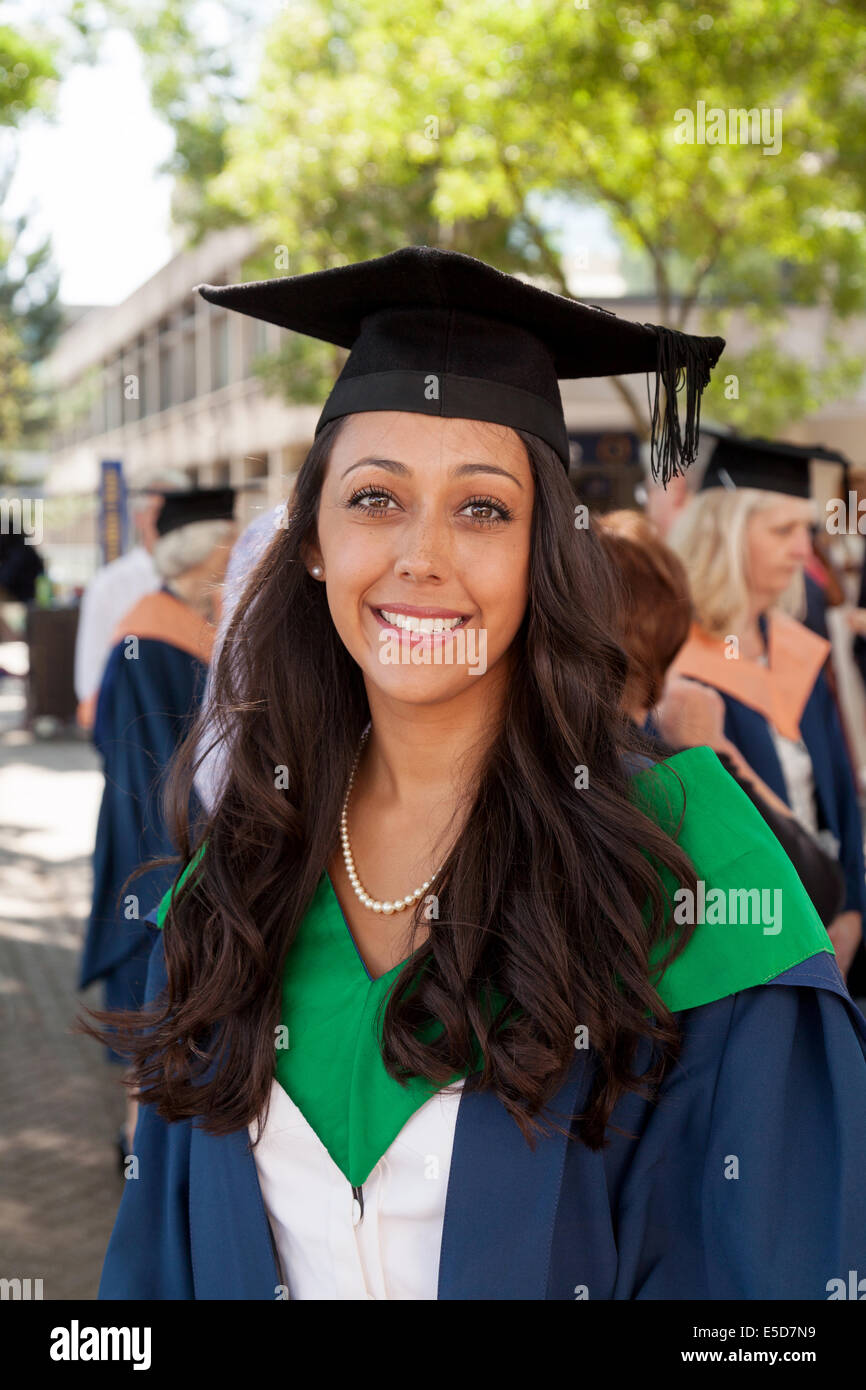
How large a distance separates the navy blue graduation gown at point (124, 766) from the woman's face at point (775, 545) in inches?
70.4

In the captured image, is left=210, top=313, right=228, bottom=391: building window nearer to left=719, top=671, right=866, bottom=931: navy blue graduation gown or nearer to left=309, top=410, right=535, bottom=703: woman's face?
left=719, top=671, right=866, bottom=931: navy blue graduation gown

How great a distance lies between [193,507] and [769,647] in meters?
2.55

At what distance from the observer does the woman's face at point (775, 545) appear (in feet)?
13.9

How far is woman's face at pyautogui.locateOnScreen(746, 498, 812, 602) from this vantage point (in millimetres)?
4234

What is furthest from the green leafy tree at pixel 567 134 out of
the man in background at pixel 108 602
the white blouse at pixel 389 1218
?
the white blouse at pixel 389 1218

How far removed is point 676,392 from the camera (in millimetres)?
1886

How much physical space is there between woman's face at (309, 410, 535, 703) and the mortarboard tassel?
236 millimetres

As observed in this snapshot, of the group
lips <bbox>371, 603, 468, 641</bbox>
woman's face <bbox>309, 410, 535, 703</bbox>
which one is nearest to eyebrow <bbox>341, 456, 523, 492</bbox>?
woman's face <bbox>309, 410, 535, 703</bbox>

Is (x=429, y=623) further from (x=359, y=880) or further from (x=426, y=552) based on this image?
(x=359, y=880)
